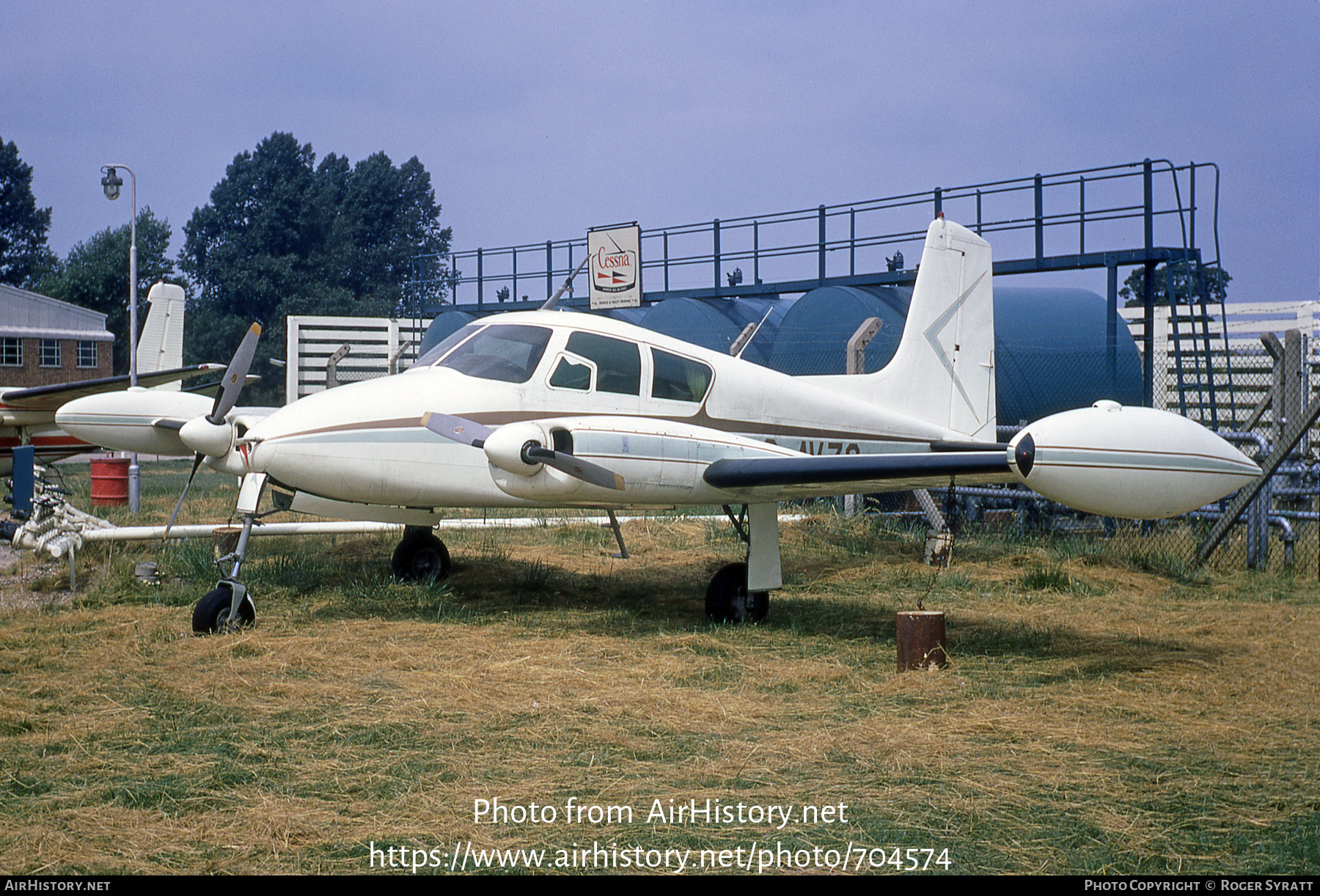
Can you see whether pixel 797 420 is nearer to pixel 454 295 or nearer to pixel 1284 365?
pixel 1284 365

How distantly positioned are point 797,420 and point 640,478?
8.44 ft

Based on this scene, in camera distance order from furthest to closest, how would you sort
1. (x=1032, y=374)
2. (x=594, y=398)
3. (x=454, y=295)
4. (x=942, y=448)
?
(x=454, y=295) < (x=1032, y=374) < (x=942, y=448) < (x=594, y=398)

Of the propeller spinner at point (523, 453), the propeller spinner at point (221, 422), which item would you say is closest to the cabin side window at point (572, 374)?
the propeller spinner at point (523, 453)

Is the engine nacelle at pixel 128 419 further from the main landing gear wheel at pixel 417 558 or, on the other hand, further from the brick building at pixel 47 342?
the brick building at pixel 47 342

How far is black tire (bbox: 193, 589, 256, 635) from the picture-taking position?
7.62m

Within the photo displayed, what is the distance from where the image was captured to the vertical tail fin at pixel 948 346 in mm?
10961

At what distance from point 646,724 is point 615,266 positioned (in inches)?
787

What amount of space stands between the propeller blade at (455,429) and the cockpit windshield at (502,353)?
0.81m

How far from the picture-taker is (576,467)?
7.16 metres

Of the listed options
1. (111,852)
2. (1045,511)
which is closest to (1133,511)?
(111,852)

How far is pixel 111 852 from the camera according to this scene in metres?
3.71

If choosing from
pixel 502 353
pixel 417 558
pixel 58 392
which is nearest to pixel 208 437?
pixel 417 558

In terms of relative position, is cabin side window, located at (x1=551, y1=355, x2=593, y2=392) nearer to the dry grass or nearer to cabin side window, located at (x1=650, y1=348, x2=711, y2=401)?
cabin side window, located at (x1=650, y1=348, x2=711, y2=401)

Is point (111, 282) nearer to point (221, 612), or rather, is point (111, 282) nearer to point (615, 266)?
point (615, 266)
